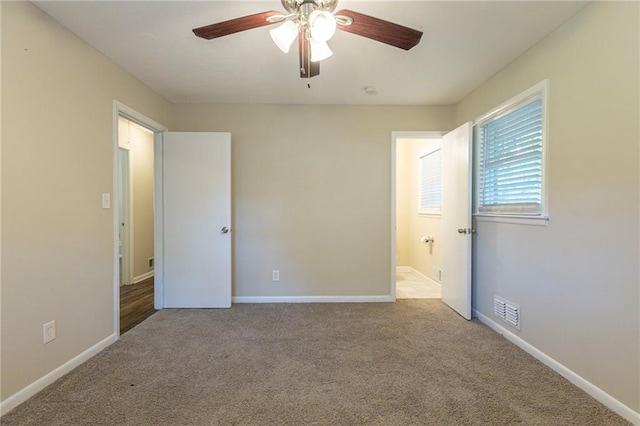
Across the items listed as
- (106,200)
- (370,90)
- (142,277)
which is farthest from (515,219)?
(142,277)

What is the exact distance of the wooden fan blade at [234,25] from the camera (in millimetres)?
1460

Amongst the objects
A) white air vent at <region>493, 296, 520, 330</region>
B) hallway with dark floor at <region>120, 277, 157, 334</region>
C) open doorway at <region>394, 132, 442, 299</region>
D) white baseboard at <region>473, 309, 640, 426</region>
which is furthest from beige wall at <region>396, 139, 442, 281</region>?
hallway with dark floor at <region>120, 277, 157, 334</region>

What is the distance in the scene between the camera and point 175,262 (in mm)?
3152

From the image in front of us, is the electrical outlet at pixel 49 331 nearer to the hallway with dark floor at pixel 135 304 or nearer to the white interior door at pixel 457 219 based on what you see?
the hallway with dark floor at pixel 135 304

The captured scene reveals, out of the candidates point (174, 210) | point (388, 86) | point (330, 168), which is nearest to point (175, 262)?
point (174, 210)

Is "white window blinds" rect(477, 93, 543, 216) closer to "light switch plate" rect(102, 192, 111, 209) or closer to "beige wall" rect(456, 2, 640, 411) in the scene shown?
"beige wall" rect(456, 2, 640, 411)

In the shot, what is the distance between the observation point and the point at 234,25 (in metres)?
1.50

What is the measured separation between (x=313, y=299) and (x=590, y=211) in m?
2.60

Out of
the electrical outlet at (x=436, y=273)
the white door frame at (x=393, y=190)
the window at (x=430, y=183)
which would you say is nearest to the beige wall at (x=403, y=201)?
the window at (x=430, y=183)

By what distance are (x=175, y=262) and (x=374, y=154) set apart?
8.50 feet

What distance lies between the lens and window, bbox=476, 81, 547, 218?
2.11 metres

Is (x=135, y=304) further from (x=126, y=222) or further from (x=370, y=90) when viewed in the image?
(x=370, y=90)

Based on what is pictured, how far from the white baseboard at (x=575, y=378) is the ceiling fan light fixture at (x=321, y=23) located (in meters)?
2.51

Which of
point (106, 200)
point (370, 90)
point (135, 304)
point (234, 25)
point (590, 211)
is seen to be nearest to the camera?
point (234, 25)
